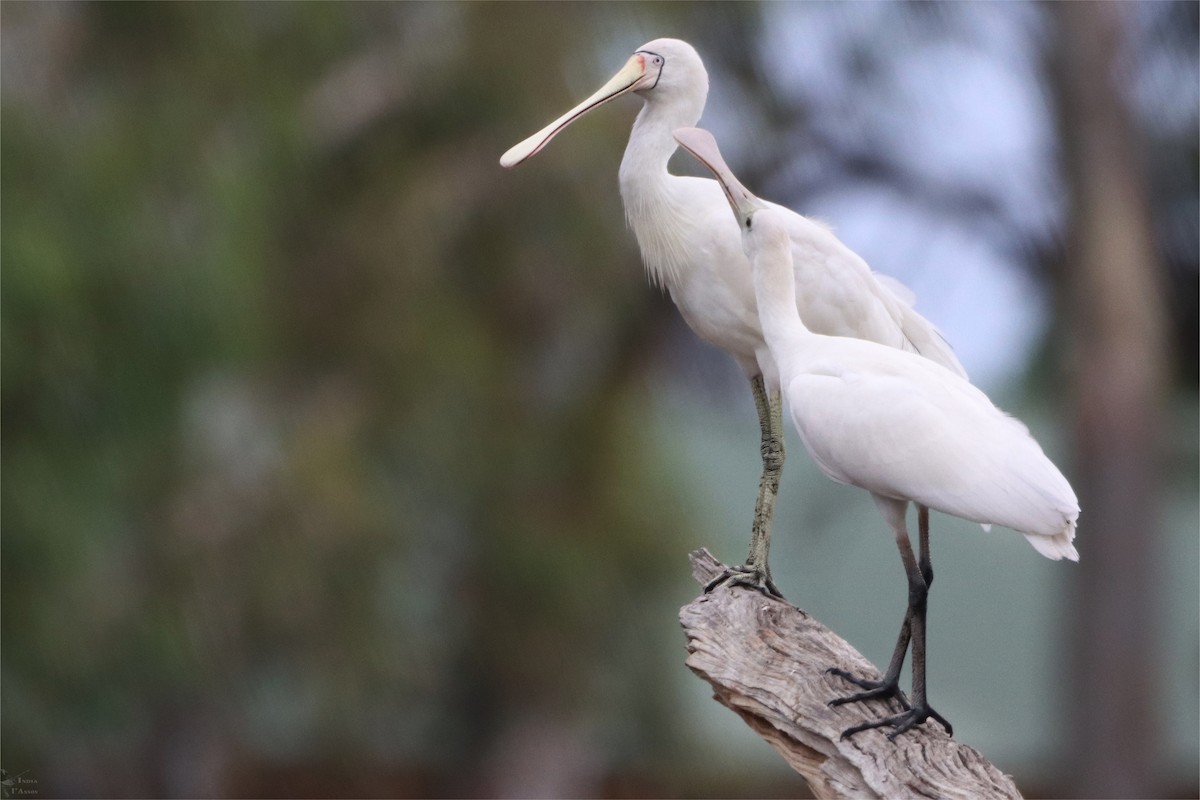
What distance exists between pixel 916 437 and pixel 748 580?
2.60 feet

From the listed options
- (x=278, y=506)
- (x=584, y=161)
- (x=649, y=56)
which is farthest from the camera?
(x=584, y=161)

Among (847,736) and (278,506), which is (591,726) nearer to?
(278,506)

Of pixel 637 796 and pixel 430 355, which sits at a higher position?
pixel 430 355

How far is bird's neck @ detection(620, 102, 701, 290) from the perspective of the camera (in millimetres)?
3811

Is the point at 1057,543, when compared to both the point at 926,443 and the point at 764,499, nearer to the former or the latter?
the point at 926,443

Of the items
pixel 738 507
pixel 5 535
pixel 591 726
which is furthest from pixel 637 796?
pixel 5 535

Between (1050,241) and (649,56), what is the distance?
211 inches

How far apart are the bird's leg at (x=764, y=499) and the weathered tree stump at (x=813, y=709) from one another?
0.41 ft

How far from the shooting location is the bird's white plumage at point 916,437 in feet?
9.43

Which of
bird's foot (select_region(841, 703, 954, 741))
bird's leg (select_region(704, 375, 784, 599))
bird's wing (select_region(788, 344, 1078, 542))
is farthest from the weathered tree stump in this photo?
bird's wing (select_region(788, 344, 1078, 542))

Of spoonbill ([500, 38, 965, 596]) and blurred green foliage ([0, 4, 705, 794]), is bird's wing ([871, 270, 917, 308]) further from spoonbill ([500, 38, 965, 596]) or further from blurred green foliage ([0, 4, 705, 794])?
blurred green foliage ([0, 4, 705, 794])

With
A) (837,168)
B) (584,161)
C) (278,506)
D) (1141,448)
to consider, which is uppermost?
(837,168)

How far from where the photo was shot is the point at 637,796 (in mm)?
9109

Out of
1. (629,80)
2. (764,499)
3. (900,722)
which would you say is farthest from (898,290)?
(900,722)
